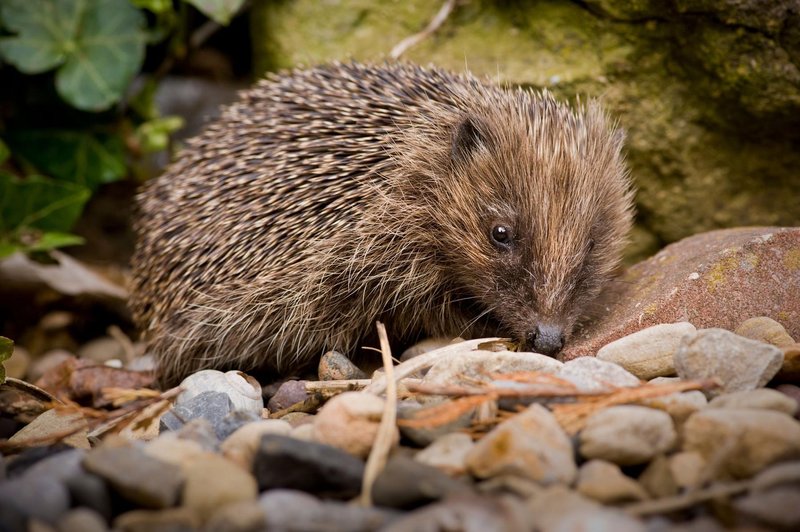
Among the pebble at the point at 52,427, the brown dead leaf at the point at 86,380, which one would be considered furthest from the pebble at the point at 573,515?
the brown dead leaf at the point at 86,380

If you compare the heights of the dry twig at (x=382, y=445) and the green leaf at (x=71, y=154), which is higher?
the dry twig at (x=382, y=445)

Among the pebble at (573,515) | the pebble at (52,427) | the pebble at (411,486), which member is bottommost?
the pebble at (52,427)

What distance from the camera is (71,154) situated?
5738 mm

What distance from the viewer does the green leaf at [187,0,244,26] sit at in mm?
5039

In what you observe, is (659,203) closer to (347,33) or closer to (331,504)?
(347,33)

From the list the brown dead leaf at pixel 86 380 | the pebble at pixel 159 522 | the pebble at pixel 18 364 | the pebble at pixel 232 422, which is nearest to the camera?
the pebble at pixel 159 522

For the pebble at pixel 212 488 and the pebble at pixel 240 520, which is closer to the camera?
the pebble at pixel 240 520

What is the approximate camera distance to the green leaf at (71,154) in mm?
5691

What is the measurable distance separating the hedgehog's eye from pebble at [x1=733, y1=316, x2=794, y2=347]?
→ 3.58ft

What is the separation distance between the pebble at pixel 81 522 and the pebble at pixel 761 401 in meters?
1.97

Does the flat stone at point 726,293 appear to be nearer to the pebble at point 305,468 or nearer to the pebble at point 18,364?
the pebble at point 305,468

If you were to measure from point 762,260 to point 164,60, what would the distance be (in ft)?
15.8

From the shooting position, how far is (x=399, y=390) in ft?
10.5

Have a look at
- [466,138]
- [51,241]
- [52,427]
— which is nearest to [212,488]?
[52,427]
